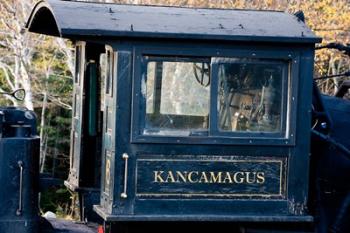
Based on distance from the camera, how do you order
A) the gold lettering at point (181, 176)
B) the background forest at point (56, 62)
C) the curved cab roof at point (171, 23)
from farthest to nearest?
the background forest at point (56, 62) → the gold lettering at point (181, 176) → the curved cab roof at point (171, 23)

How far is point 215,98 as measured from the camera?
5.78 metres

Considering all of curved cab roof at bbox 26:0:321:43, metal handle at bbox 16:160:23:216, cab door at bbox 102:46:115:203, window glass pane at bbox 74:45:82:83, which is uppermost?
curved cab roof at bbox 26:0:321:43

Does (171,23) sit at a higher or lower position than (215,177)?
higher

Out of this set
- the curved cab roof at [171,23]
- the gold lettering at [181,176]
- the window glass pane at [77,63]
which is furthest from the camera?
the window glass pane at [77,63]

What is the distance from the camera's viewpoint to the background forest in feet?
47.9

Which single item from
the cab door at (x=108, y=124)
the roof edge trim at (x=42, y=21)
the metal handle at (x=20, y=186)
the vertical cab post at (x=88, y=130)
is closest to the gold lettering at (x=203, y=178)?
the cab door at (x=108, y=124)

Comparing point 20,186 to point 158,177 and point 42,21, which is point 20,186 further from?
point 42,21

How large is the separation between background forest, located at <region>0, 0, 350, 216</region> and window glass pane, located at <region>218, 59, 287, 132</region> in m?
7.51

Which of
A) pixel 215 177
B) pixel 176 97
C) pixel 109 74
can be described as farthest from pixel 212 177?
pixel 109 74

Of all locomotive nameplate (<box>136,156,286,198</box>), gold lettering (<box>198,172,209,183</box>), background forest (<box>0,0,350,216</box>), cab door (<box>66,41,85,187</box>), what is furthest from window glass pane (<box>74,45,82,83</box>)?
background forest (<box>0,0,350,216</box>)

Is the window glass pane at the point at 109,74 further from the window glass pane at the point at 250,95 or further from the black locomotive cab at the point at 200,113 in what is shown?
the window glass pane at the point at 250,95

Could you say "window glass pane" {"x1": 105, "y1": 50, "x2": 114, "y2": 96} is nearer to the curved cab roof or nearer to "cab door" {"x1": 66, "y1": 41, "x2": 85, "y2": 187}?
the curved cab roof

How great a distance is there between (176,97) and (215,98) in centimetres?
25

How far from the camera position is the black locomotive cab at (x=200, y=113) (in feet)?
18.7
